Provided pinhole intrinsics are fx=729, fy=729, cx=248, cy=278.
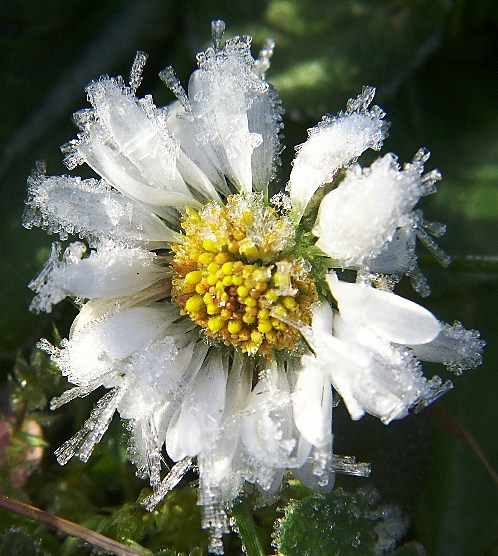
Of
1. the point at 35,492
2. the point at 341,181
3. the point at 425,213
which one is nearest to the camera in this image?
the point at 341,181

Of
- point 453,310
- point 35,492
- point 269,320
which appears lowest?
point 35,492

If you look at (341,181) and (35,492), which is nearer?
(341,181)

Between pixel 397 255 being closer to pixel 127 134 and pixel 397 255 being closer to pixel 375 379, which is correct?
pixel 375 379

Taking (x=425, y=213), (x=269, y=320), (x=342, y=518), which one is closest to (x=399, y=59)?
(x=425, y=213)

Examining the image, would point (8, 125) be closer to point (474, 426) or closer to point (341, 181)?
point (341, 181)

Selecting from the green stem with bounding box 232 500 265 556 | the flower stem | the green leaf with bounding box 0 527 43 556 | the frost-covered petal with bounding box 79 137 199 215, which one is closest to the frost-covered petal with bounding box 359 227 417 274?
the frost-covered petal with bounding box 79 137 199 215

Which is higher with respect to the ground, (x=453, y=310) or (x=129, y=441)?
(x=453, y=310)

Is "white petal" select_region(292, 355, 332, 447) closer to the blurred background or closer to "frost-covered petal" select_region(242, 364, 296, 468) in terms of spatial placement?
"frost-covered petal" select_region(242, 364, 296, 468)
